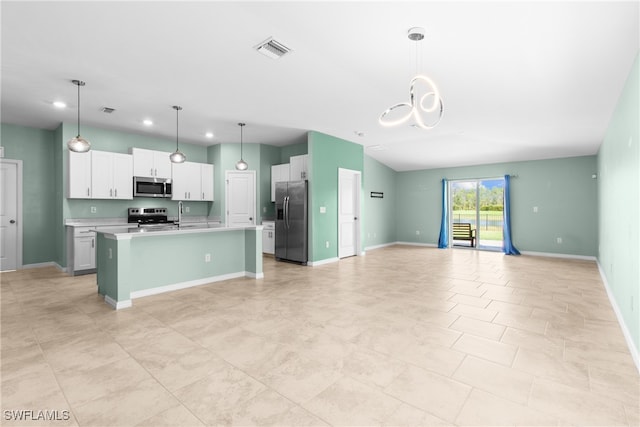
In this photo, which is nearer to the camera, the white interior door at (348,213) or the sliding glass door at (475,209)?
the white interior door at (348,213)

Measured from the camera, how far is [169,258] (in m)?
4.51

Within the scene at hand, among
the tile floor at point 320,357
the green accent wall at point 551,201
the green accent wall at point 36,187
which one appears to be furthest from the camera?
the green accent wall at point 551,201

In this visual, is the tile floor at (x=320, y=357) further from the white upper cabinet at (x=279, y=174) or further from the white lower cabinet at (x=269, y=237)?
the white upper cabinet at (x=279, y=174)

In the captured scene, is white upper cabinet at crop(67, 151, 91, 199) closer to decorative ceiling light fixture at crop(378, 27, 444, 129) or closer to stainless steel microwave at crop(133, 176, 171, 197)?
stainless steel microwave at crop(133, 176, 171, 197)

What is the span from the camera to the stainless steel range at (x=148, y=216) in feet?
21.7

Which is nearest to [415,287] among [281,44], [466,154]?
[281,44]

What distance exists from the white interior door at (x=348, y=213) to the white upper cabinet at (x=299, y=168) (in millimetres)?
796

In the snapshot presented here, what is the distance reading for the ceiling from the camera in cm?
252

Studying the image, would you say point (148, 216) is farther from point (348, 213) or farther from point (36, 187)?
point (348, 213)

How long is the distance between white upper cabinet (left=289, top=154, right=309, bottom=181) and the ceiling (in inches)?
50.6

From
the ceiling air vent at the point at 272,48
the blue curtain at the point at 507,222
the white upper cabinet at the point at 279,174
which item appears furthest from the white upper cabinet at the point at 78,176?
the blue curtain at the point at 507,222

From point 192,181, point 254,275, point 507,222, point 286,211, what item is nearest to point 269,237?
point 286,211

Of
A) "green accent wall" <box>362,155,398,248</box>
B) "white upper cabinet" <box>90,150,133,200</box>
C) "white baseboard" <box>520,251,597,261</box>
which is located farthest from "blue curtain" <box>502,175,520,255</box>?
"white upper cabinet" <box>90,150,133,200</box>

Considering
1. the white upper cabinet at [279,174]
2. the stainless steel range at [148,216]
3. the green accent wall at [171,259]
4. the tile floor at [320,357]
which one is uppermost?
the white upper cabinet at [279,174]
